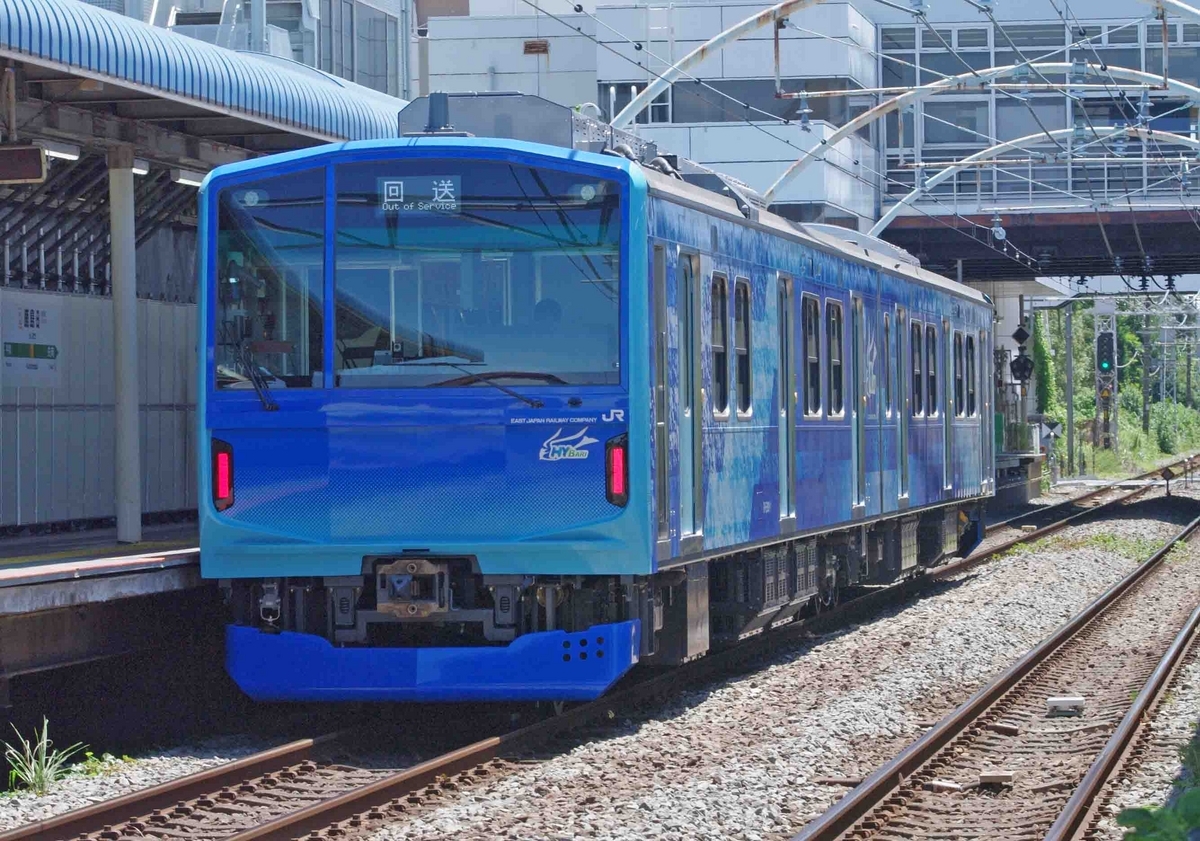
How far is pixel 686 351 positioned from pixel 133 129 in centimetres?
422

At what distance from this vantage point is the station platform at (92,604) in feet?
30.7

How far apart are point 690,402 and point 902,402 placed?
6.21m

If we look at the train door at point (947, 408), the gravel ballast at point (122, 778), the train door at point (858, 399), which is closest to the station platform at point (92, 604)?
the gravel ballast at point (122, 778)

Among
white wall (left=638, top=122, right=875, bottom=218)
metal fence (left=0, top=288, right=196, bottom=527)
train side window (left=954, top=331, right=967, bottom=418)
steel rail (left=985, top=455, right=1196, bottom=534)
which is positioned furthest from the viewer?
white wall (left=638, top=122, right=875, bottom=218)

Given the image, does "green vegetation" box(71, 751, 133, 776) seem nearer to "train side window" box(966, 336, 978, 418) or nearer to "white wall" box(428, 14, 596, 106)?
"train side window" box(966, 336, 978, 418)

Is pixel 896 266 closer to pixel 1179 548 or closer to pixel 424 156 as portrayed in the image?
pixel 424 156

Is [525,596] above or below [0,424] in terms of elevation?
below

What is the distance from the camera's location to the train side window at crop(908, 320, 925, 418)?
56.8 ft

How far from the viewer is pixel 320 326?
32.8ft

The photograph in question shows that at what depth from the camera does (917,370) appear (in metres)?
17.5

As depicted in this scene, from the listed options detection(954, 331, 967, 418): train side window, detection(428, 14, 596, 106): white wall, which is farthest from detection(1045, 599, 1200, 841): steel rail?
detection(428, 14, 596, 106): white wall

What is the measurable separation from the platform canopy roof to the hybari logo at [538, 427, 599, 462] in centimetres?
340

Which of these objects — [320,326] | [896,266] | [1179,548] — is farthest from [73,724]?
[1179,548]

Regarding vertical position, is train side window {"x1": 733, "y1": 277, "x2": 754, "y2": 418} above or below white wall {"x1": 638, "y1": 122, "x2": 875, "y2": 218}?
below
